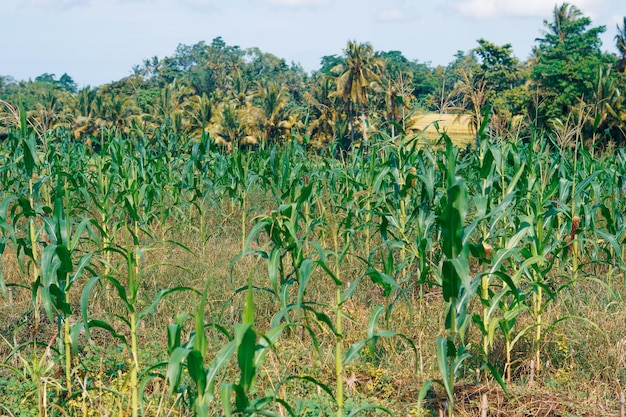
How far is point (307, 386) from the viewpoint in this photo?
4.06 metres

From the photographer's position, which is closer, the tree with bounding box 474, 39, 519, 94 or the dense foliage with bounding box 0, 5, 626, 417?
the dense foliage with bounding box 0, 5, 626, 417

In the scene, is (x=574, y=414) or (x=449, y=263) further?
(x=574, y=414)

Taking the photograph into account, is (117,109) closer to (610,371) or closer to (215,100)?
(215,100)

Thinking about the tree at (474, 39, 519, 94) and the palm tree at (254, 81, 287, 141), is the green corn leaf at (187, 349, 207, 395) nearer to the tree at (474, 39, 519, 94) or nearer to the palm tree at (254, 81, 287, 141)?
the palm tree at (254, 81, 287, 141)

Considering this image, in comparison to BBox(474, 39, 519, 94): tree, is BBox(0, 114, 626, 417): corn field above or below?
below

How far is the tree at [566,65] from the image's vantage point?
1390 inches

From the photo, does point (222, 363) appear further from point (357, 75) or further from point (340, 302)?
point (357, 75)

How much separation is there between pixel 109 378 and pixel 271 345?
87.4 inches

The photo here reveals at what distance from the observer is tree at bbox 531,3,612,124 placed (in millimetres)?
35312

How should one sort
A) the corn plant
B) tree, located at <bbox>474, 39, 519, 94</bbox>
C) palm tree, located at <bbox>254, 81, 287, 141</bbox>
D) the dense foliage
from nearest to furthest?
the corn plant → the dense foliage → palm tree, located at <bbox>254, 81, 287, 141</bbox> → tree, located at <bbox>474, 39, 519, 94</bbox>

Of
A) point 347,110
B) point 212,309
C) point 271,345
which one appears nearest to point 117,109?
point 347,110

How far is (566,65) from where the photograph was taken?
37.3 m

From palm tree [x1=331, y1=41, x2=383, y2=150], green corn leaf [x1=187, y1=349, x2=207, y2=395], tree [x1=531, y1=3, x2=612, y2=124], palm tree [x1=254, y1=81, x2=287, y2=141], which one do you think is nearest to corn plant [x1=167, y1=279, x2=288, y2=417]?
green corn leaf [x1=187, y1=349, x2=207, y2=395]

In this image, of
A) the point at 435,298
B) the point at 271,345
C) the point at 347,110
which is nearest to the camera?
the point at 271,345
